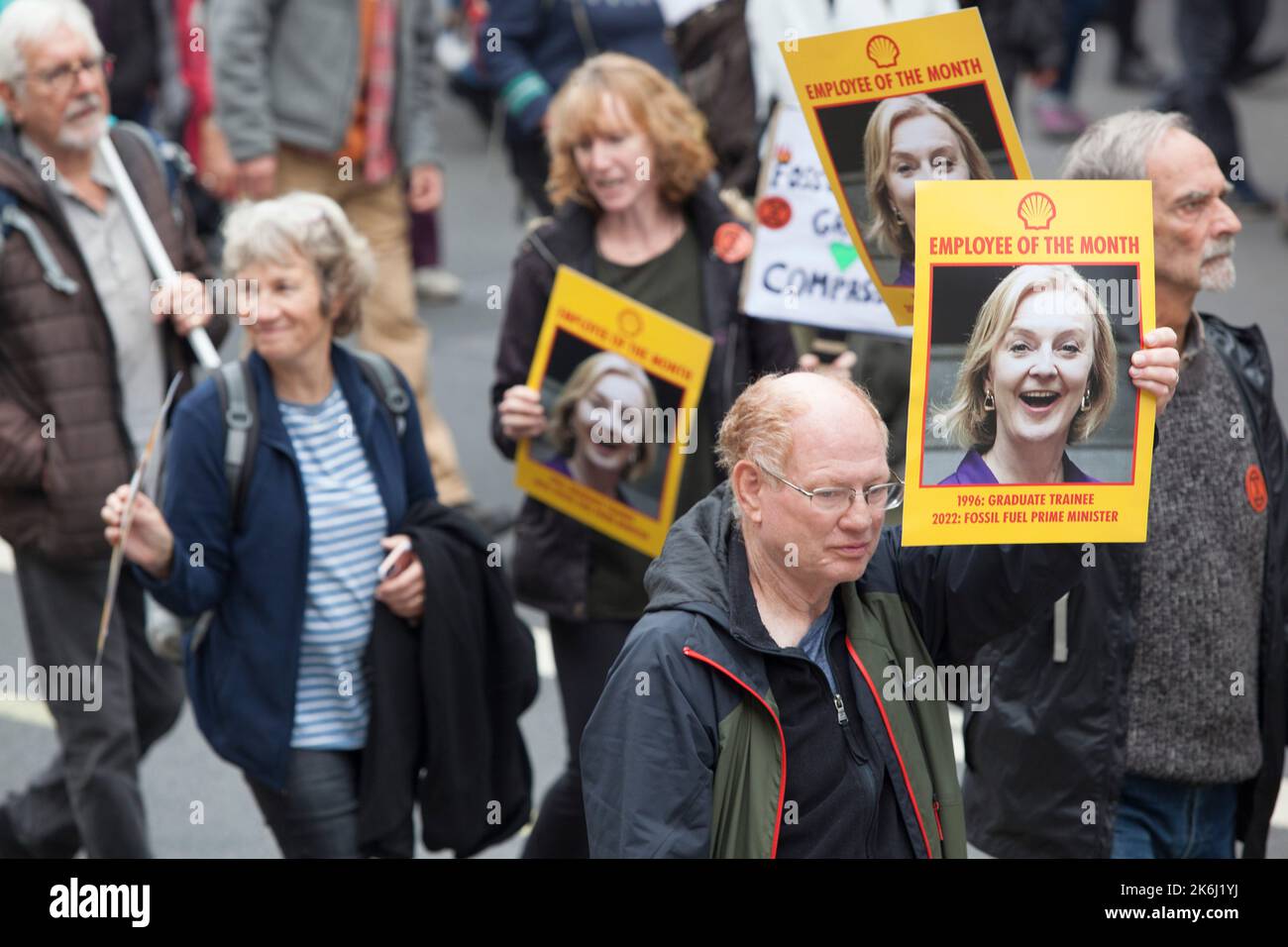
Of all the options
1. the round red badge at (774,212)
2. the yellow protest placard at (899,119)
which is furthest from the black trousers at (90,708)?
the yellow protest placard at (899,119)

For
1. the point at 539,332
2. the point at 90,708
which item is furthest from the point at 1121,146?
the point at 90,708

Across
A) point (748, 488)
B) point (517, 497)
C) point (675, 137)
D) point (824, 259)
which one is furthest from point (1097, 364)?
point (517, 497)

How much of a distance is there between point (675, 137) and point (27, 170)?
67.4 inches

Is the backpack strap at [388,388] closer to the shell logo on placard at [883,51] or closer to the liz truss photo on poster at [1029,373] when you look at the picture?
the shell logo on placard at [883,51]

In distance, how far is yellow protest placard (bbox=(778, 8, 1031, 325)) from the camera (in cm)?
323

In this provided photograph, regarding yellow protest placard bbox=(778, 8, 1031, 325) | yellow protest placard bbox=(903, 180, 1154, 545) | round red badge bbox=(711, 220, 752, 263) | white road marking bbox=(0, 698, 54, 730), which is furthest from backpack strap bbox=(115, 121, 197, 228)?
yellow protest placard bbox=(903, 180, 1154, 545)

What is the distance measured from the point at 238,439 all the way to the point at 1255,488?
7.38 feet

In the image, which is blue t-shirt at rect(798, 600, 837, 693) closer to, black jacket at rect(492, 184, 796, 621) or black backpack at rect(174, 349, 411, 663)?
black backpack at rect(174, 349, 411, 663)

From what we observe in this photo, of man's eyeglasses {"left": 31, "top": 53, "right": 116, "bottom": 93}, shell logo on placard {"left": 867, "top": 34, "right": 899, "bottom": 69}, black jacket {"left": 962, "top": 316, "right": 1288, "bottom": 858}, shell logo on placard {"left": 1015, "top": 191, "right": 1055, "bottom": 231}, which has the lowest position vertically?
black jacket {"left": 962, "top": 316, "right": 1288, "bottom": 858}

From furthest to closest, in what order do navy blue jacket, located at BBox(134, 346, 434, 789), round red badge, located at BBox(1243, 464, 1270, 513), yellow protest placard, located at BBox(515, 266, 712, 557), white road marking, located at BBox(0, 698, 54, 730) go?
white road marking, located at BBox(0, 698, 54, 730), yellow protest placard, located at BBox(515, 266, 712, 557), navy blue jacket, located at BBox(134, 346, 434, 789), round red badge, located at BBox(1243, 464, 1270, 513)

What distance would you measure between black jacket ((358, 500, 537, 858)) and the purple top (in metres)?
1.73

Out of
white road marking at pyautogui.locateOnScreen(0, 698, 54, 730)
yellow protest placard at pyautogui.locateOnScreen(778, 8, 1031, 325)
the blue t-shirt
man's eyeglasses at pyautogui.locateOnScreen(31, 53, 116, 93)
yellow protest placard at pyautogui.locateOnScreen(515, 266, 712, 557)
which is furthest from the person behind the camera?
white road marking at pyautogui.locateOnScreen(0, 698, 54, 730)

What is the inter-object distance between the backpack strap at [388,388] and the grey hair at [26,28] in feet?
4.11

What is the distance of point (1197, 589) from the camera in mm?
3934
